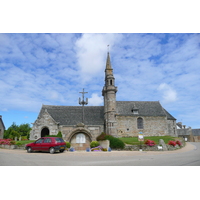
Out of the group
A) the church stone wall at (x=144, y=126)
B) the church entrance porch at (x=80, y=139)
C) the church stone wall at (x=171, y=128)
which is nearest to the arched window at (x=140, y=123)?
the church stone wall at (x=144, y=126)


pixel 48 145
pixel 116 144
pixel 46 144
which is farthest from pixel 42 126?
pixel 116 144

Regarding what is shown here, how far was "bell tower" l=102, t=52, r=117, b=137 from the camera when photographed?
87.6 ft

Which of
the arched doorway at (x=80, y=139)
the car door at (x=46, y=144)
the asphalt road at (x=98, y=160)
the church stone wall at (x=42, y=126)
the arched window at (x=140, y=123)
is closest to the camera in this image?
the asphalt road at (x=98, y=160)

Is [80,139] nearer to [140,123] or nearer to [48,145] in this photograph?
[48,145]

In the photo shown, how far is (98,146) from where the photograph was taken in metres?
19.4

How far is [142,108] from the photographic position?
1277 inches

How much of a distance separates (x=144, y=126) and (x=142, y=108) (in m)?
4.08

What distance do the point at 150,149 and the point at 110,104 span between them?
11576 mm

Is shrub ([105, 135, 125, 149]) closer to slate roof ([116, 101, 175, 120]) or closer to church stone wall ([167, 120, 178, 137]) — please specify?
slate roof ([116, 101, 175, 120])

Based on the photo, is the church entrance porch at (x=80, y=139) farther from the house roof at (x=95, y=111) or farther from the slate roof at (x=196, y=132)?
the slate roof at (x=196, y=132)

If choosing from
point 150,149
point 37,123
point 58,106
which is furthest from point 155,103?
point 37,123

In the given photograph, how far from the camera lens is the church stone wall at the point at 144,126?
29.6 m

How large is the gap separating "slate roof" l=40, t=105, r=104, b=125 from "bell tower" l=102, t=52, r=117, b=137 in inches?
94.9

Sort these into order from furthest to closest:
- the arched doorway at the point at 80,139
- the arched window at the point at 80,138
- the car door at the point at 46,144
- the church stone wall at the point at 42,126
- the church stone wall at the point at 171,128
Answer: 1. the church stone wall at the point at 171,128
2. the church stone wall at the point at 42,126
3. the arched window at the point at 80,138
4. the arched doorway at the point at 80,139
5. the car door at the point at 46,144
